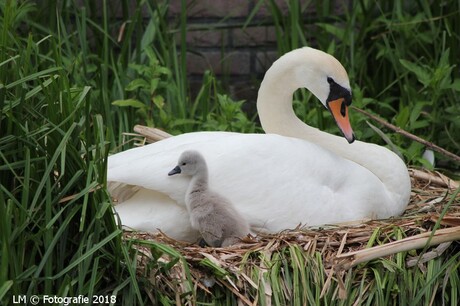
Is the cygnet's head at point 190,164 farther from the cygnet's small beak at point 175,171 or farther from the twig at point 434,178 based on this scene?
the twig at point 434,178

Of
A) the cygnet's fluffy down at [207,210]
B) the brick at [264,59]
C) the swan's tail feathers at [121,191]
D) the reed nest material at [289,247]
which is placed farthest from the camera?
the brick at [264,59]

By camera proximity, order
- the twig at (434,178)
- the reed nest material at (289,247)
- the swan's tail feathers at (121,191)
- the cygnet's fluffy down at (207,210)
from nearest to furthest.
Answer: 1. the reed nest material at (289,247)
2. the cygnet's fluffy down at (207,210)
3. the swan's tail feathers at (121,191)
4. the twig at (434,178)

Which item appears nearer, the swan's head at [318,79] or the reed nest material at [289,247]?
the reed nest material at [289,247]

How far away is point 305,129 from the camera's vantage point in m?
4.75

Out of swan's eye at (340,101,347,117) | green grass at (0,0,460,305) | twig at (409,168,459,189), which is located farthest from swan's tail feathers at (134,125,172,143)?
twig at (409,168,459,189)

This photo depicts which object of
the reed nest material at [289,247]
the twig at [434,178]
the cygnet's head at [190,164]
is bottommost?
the twig at [434,178]

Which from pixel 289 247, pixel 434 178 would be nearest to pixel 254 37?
pixel 434 178

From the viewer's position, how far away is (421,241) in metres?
3.91

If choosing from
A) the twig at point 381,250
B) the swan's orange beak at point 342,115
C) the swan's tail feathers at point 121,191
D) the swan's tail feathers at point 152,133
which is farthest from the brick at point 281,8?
the twig at point 381,250

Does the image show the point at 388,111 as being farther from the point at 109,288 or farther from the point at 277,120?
the point at 109,288

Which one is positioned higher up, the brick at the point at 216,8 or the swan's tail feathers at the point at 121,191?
the brick at the point at 216,8

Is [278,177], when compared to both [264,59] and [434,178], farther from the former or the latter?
[264,59]

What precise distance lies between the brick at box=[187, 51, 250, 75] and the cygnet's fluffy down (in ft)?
8.36

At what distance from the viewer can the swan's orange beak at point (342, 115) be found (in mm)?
4574
